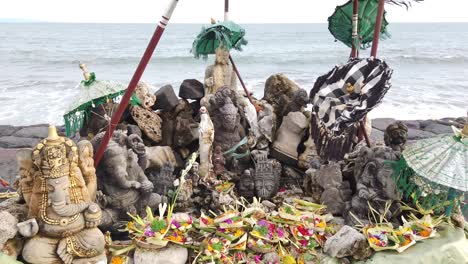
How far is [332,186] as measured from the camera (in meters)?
3.50

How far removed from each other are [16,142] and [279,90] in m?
6.56

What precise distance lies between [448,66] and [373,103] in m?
24.7

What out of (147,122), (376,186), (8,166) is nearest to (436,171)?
(376,186)

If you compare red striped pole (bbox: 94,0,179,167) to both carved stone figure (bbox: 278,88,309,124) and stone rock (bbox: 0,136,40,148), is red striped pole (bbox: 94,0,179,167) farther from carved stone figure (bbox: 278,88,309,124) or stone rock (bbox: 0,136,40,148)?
stone rock (bbox: 0,136,40,148)

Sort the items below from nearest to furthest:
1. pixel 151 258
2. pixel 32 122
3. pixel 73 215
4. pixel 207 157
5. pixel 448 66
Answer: pixel 73 215
pixel 151 258
pixel 207 157
pixel 32 122
pixel 448 66

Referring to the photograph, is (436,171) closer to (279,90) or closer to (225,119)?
(225,119)

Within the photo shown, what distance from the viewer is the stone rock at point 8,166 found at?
6.62 meters

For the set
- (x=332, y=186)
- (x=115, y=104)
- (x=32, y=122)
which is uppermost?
(x=115, y=104)

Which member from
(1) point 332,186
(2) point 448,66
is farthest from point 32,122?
(2) point 448,66

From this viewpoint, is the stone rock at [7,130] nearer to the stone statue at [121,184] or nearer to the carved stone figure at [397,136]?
the stone statue at [121,184]

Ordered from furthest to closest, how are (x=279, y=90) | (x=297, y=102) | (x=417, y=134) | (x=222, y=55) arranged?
(x=417, y=134) → (x=279, y=90) → (x=222, y=55) → (x=297, y=102)

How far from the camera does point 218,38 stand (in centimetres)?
404

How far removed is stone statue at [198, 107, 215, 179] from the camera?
12.3 ft

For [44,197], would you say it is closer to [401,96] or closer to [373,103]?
[373,103]
